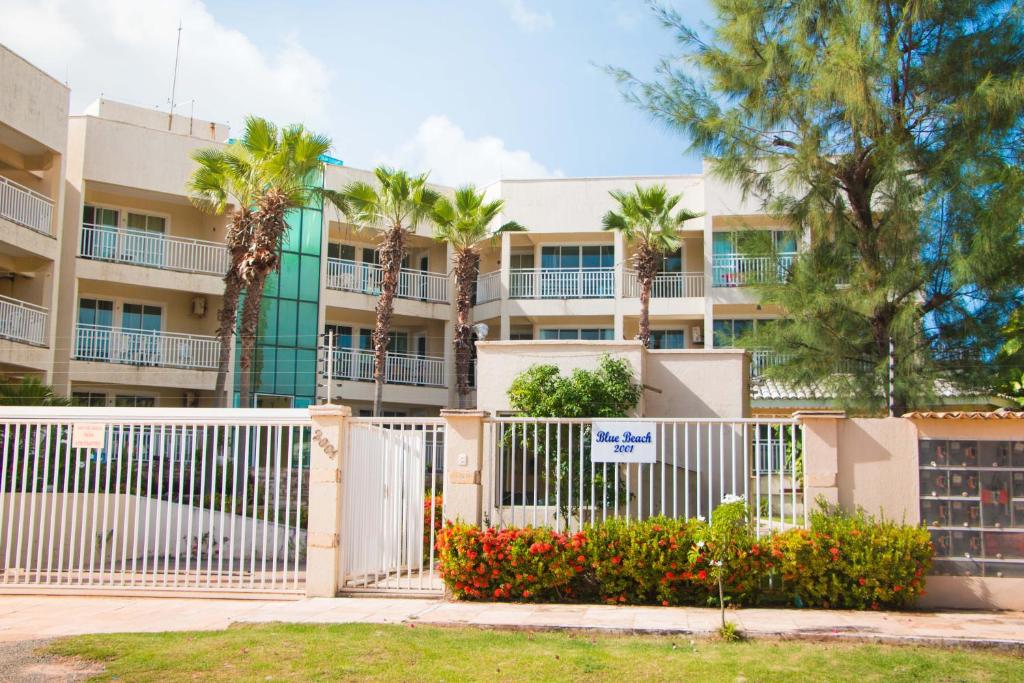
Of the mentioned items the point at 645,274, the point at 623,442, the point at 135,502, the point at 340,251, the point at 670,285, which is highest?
the point at 340,251

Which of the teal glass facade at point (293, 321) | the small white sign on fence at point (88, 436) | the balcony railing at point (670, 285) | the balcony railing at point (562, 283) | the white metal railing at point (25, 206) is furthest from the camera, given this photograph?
the balcony railing at point (562, 283)

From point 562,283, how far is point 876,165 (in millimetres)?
15111

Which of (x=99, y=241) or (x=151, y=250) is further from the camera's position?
(x=151, y=250)

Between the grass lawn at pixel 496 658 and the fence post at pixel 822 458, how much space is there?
7.92ft

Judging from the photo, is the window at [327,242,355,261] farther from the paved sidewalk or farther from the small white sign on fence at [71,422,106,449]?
the paved sidewalk

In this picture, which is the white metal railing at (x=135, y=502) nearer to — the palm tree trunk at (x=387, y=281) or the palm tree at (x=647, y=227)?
the palm tree trunk at (x=387, y=281)

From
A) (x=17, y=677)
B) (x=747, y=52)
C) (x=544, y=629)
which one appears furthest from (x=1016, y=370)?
(x=17, y=677)

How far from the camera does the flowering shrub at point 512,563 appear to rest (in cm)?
1066

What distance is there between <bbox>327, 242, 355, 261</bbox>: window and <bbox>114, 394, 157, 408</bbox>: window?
6.84m

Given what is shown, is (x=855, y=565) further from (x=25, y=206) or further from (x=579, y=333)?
(x=25, y=206)

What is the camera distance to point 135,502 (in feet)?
39.5

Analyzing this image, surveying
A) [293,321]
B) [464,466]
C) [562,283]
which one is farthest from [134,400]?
[464,466]

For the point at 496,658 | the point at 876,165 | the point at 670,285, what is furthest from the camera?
the point at 670,285

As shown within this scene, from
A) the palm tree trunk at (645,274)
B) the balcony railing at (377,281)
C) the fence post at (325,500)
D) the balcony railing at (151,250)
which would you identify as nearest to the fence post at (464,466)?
the fence post at (325,500)
